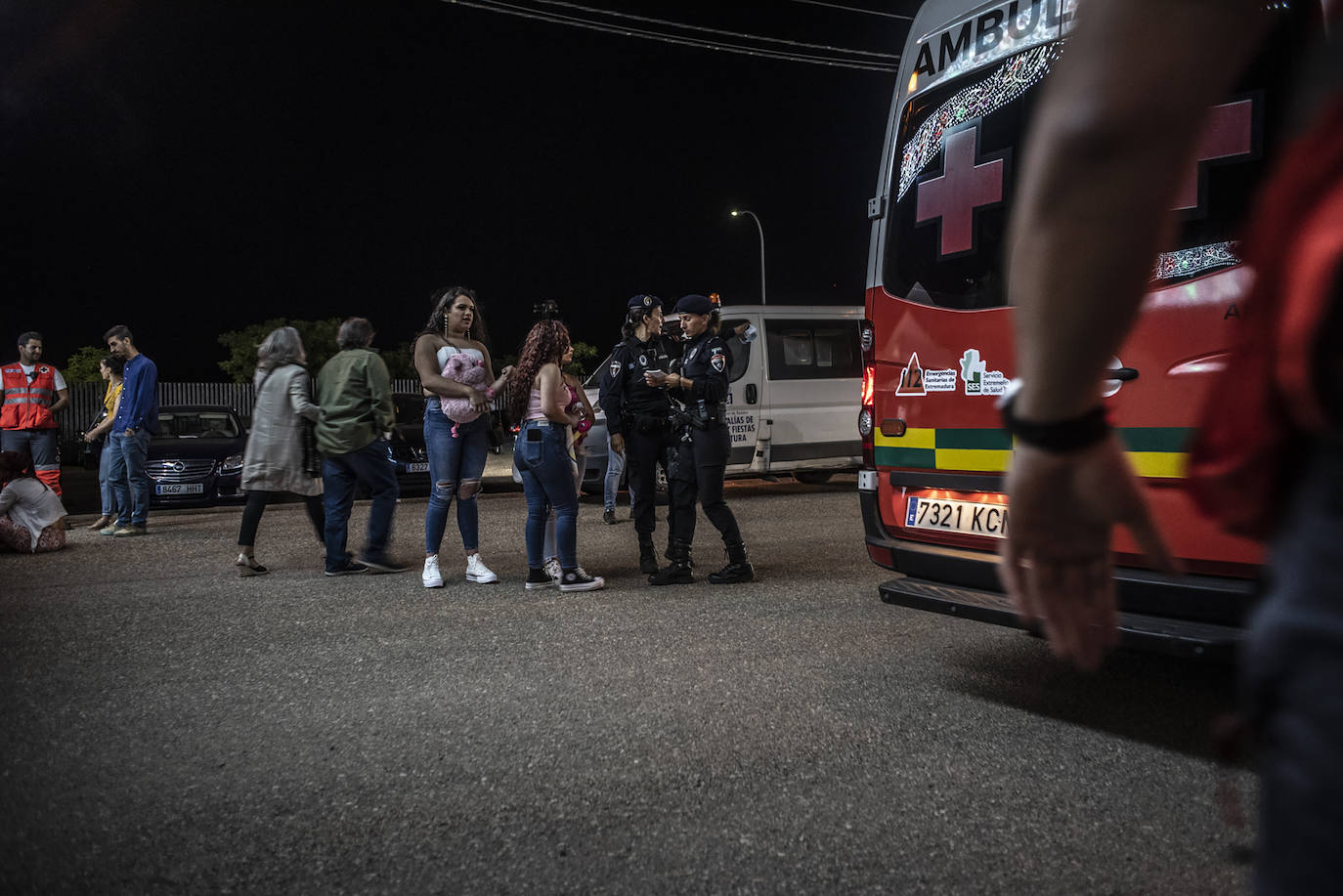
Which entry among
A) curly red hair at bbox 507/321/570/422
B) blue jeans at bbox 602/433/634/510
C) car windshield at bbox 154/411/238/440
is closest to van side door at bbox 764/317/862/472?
blue jeans at bbox 602/433/634/510

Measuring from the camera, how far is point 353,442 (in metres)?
6.92

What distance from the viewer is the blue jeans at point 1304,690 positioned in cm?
69

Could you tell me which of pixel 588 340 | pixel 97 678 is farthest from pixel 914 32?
pixel 588 340

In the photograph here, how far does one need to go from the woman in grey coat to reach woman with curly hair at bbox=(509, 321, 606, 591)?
1.67m

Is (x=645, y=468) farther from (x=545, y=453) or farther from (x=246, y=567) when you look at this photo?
(x=246, y=567)

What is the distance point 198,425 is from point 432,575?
7.80 metres

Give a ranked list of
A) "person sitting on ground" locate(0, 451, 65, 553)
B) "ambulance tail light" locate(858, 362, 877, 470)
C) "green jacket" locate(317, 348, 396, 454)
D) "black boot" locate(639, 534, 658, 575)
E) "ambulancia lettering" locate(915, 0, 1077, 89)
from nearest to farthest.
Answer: "ambulancia lettering" locate(915, 0, 1077, 89)
"ambulance tail light" locate(858, 362, 877, 470)
"green jacket" locate(317, 348, 396, 454)
"black boot" locate(639, 534, 658, 575)
"person sitting on ground" locate(0, 451, 65, 553)

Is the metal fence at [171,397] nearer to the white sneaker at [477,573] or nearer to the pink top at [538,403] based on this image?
the white sneaker at [477,573]

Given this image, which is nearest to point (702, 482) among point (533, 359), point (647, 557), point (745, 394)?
point (647, 557)

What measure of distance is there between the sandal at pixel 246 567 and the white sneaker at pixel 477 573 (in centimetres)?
154

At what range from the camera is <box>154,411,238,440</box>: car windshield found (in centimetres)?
1253

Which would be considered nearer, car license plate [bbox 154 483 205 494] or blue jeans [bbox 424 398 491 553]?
blue jeans [bbox 424 398 491 553]

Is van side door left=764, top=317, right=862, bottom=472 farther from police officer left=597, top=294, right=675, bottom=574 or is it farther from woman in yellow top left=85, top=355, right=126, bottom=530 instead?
woman in yellow top left=85, top=355, right=126, bottom=530

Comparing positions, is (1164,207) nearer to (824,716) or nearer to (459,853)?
(459,853)
